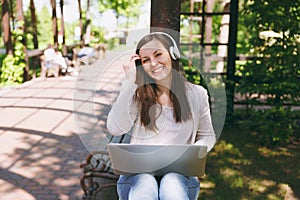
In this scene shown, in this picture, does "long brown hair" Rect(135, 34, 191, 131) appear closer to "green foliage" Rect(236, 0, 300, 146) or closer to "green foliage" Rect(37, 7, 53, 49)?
"green foliage" Rect(236, 0, 300, 146)

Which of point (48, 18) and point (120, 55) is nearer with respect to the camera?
point (120, 55)

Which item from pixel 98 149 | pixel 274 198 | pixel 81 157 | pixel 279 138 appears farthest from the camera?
pixel 279 138

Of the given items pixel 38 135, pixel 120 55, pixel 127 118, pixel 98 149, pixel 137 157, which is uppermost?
pixel 120 55

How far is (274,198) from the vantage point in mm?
3648

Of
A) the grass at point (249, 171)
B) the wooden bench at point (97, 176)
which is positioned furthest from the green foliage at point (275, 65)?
the wooden bench at point (97, 176)

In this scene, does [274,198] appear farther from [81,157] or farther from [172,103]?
[81,157]

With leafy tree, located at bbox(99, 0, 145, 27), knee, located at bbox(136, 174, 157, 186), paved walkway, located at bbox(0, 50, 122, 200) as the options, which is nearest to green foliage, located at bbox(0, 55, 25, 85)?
paved walkway, located at bbox(0, 50, 122, 200)

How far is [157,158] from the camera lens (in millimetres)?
2068

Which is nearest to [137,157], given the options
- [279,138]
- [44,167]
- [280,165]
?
[44,167]

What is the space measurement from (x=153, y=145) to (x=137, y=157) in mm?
108

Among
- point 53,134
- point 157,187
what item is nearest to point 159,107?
point 157,187

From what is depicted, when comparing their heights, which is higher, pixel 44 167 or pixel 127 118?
pixel 127 118

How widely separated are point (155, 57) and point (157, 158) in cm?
52

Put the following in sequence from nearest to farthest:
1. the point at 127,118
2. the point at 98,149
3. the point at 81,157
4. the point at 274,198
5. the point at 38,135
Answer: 1. the point at 127,118
2. the point at 98,149
3. the point at 274,198
4. the point at 81,157
5. the point at 38,135
